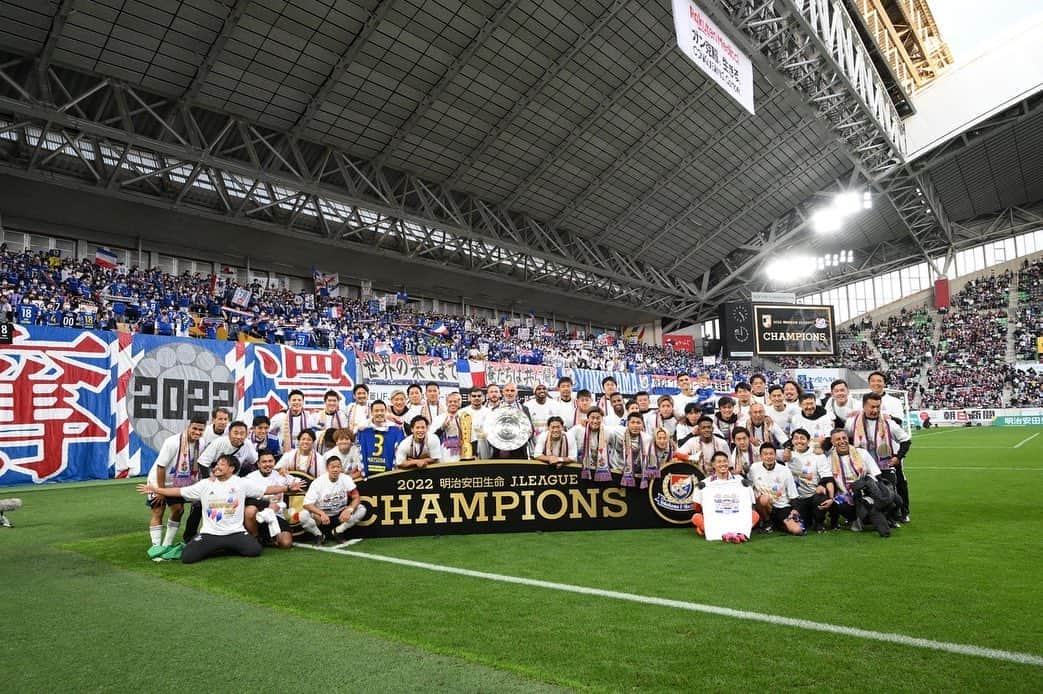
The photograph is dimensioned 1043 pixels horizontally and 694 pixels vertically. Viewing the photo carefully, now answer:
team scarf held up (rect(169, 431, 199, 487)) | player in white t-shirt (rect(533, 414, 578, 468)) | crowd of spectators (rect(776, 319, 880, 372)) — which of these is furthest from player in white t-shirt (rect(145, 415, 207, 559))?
crowd of spectators (rect(776, 319, 880, 372))

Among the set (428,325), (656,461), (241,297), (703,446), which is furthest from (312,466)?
(428,325)

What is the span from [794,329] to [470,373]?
21.0 metres

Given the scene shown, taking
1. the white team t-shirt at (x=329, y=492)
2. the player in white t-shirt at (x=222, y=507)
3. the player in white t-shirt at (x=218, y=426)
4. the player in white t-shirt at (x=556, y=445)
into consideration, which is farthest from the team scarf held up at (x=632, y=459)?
the player in white t-shirt at (x=218, y=426)

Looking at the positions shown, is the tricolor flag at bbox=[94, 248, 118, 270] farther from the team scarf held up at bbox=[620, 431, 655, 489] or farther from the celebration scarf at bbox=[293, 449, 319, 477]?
the team scarf held up at bbox=[620, 431, 655, 489]

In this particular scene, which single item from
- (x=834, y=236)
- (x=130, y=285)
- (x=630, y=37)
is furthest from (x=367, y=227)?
(x=834, y=236)

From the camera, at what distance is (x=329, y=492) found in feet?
25.0

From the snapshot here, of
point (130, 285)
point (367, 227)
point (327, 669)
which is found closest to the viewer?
point (327, 669)

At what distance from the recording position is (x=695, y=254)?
40.4 metres

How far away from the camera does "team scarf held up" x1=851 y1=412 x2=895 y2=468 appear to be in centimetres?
781

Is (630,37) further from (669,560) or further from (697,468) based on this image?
(669,560)

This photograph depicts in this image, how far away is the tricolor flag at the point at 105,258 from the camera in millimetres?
22156

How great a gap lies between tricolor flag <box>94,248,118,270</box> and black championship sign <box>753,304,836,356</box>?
3038 cm

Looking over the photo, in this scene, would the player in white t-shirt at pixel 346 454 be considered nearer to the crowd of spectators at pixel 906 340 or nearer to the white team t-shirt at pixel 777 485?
the white team t-shirt at pixel 777 485

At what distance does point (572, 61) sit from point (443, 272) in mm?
13605
